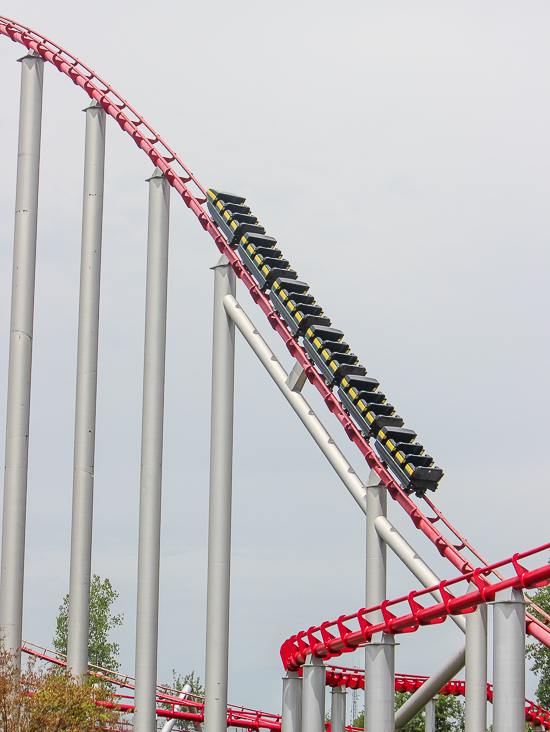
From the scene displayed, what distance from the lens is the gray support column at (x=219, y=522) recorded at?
68.3 feet

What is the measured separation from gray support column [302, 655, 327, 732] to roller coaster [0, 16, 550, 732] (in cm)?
2

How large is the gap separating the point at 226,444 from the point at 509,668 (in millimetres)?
9906

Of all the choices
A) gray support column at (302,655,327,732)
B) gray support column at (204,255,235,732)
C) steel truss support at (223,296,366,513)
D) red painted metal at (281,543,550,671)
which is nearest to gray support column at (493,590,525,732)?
red painted metal at (281,543,550,671)

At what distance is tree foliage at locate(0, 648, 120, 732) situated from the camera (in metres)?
17.3

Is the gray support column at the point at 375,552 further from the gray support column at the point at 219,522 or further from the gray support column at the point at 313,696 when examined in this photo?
the gray support column at the point at 219,522

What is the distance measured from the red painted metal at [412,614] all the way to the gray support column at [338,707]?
2795 mm

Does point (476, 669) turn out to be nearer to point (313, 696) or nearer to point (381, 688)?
point (381, 688)

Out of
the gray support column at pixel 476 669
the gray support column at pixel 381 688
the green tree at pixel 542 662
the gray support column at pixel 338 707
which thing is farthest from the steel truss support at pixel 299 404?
the green tree at pixel 542 662

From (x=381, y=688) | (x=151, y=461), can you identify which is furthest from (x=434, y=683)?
(x=151, y=461)

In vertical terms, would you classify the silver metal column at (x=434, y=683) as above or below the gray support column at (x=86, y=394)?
below

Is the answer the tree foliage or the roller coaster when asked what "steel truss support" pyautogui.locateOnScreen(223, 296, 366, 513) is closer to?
the roller coaster

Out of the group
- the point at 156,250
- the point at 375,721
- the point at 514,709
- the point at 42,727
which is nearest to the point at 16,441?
the point at 156,250

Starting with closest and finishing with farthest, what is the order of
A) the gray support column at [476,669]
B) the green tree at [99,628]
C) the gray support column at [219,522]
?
the gray support column at [476,669] < the gray support column at [219,522] < the green tree at [99,628]

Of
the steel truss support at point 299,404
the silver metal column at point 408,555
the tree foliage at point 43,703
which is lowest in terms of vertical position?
the tree foliage at point 43,703
